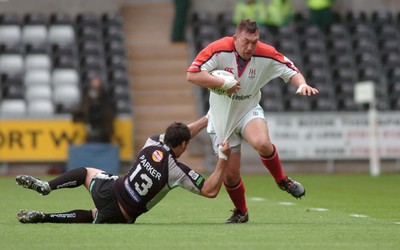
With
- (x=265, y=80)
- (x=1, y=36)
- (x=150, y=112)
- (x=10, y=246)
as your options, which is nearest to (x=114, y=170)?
(x=150, y=112)

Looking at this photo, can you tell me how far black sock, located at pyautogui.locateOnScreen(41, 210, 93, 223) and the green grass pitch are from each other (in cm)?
24

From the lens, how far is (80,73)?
2680 cm

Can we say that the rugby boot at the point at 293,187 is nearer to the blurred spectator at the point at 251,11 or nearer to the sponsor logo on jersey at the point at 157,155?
the sponsor logo on jersey at the point at 157,155

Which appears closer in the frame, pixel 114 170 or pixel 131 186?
pixel 131 186

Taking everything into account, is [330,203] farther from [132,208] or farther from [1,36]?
[1,36]

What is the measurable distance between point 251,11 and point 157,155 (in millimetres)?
17124

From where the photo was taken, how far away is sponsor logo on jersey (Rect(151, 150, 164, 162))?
10969mm

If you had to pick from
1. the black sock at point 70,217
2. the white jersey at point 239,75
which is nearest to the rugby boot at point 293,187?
the white jersey at point 239,75

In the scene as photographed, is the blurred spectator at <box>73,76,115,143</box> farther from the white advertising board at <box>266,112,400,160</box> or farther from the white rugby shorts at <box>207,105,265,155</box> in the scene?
the white rugby shorts at <box>207,105,265,155</box>

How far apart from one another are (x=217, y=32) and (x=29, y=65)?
15.6 ft

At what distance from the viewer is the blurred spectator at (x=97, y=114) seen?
949 inches

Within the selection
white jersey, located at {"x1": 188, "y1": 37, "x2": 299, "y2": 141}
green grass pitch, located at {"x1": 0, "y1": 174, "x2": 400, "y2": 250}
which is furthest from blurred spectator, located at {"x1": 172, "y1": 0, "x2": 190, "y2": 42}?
white jersey, located at {"x1": 188, "y1": 37, "x2": 299, "y2": 141}

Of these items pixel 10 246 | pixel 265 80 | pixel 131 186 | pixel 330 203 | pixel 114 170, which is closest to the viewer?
pixel 10 246

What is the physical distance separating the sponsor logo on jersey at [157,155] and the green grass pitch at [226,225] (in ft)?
2.12
